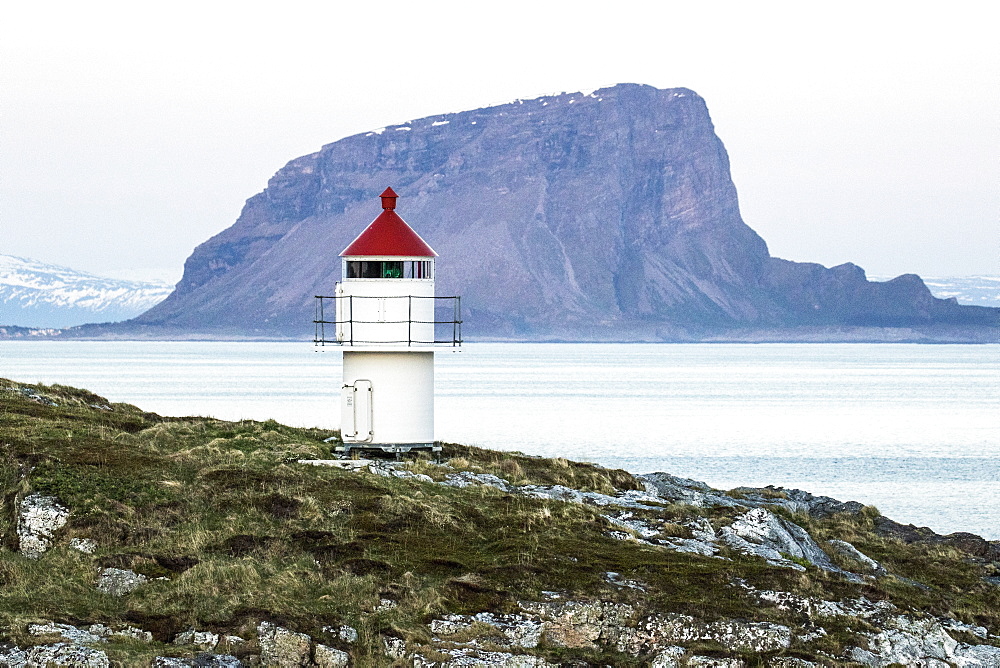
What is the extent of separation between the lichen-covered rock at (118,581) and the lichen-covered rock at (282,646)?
263 centimetres

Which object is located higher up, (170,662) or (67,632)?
(67,632)

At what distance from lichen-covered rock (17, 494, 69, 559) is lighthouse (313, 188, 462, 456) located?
9.48 metres

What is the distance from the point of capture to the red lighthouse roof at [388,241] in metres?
29.6

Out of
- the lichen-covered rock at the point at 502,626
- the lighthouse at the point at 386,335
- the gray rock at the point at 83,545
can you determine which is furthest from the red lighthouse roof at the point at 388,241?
the lichen-covered rock at the point at 502,626

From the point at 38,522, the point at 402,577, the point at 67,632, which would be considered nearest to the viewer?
the point at 67,632

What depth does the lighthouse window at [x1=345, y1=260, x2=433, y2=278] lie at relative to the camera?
29.8m

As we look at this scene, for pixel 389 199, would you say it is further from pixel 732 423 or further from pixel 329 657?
pixel 732 423

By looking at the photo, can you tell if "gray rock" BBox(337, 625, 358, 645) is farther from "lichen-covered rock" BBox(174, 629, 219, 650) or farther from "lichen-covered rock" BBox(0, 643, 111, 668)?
"lichen-covered rock" BBox(0, 643, 111, 668)

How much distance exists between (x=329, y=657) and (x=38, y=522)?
6.39 m

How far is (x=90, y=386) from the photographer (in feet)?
479

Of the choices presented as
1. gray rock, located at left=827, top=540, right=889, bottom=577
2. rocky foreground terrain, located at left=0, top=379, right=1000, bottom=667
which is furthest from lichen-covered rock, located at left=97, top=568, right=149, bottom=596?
gray rock, located at left=827, top=540, right=889, bottom=577

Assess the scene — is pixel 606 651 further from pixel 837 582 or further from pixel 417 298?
pixel 417 298

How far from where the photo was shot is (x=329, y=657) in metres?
17.4

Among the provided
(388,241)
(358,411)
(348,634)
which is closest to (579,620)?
(348,634)
